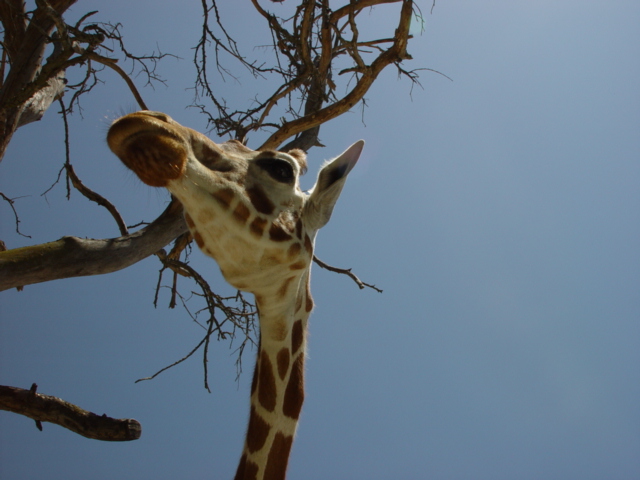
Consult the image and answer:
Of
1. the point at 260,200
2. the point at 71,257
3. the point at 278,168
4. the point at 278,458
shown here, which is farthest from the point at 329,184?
the point at 278,458

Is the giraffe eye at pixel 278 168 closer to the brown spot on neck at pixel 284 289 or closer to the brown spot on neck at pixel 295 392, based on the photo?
the brown spot on neck at pixel 284 289

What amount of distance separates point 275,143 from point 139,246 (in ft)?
5.40

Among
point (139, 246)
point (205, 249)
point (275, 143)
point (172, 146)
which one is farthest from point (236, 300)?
point (172, 146)

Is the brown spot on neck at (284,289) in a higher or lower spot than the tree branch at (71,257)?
higher

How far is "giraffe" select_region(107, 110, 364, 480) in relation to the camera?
1800 millimetres

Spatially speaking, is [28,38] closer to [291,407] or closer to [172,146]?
[172,146]

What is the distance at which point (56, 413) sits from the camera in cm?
237

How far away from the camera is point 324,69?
429cm

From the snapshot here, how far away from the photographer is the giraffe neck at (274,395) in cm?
229

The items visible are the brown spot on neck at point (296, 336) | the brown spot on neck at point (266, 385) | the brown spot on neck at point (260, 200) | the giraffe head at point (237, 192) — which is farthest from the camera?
the brown spot on neck at point (296, 336)

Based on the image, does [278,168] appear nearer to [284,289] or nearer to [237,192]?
[237,192]

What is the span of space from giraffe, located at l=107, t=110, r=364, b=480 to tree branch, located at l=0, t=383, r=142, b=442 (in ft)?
2.10

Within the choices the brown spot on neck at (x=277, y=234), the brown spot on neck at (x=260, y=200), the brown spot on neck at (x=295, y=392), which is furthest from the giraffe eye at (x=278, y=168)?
the brown spot on neck at (x=295, y=392)

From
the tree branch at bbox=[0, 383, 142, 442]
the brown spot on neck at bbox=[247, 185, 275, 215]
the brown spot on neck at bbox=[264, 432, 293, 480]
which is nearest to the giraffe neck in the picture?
the brown spot on neck at bbox=[264, 432, 293, 480]
